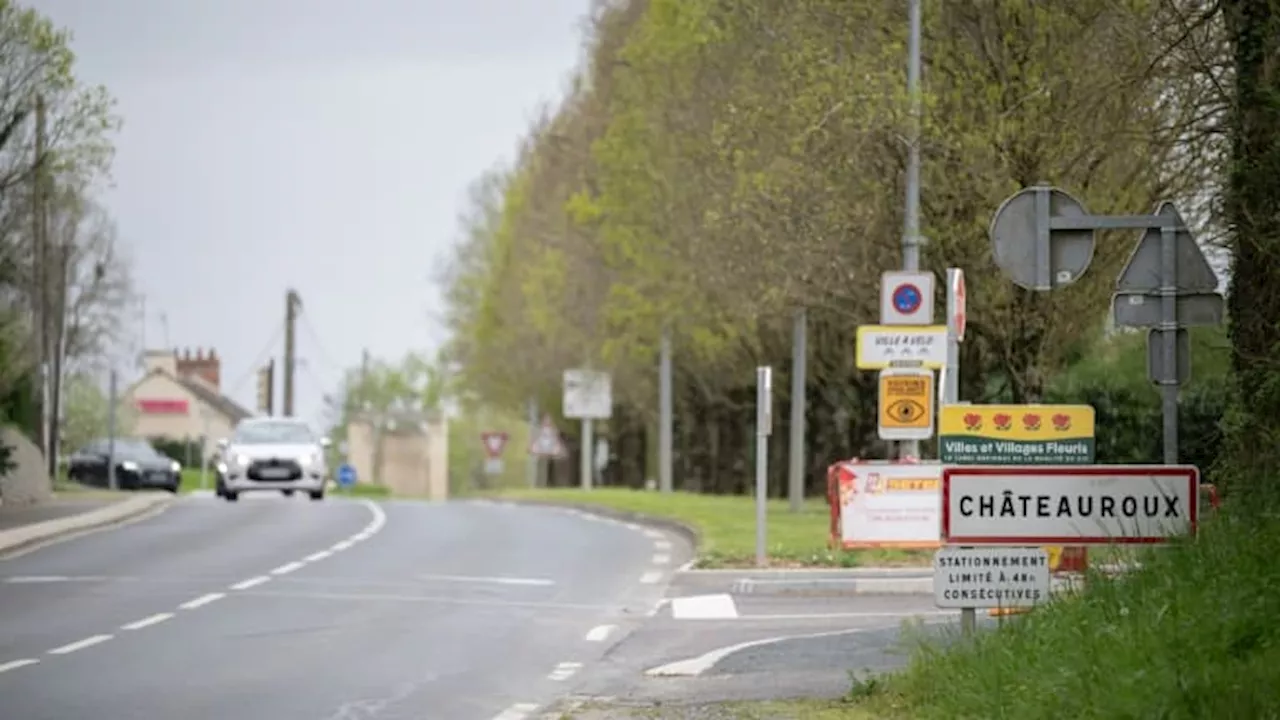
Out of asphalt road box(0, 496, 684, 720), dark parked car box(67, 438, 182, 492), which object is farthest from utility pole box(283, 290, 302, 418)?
asphalt road box(0, 496, 684, 720)

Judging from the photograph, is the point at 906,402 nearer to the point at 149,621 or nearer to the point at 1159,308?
the point at 149,621

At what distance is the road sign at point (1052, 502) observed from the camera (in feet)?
44.8

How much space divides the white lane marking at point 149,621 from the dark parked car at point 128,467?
5254 centimetres

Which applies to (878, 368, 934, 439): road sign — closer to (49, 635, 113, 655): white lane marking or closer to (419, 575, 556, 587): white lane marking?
(419, 575, 556, 587): white lane marking

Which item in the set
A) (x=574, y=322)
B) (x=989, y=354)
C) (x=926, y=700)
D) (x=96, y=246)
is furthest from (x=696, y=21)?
(x=96, y=246)

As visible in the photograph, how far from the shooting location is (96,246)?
7975 cm

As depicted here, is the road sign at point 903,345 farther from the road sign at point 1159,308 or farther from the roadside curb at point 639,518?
the road sign at point 1159,308

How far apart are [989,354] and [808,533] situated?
4.13 meters

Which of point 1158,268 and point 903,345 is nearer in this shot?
point 1158,268

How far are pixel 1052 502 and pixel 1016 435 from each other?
3.06 meters

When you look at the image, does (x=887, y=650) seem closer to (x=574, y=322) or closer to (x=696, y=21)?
(x=696, y=21)

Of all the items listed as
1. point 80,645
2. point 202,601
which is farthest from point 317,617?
point 80,645

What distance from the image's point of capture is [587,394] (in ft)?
196

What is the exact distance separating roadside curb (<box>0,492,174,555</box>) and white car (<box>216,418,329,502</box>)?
3975mm
